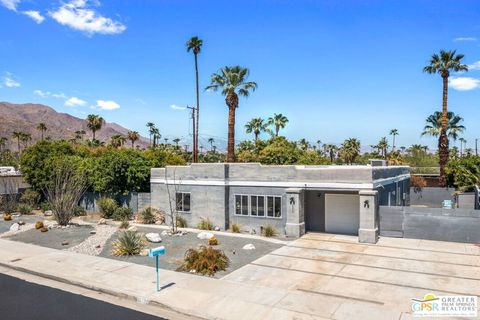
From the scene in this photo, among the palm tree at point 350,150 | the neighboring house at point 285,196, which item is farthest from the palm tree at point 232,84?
the palm tree at point 350,150

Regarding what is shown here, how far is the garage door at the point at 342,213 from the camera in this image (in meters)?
24.1

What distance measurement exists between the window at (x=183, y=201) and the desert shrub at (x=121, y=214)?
526 centimetres

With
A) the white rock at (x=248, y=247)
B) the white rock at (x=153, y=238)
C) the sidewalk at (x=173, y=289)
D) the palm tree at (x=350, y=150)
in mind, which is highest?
the palm tree at (x=350, y=150)

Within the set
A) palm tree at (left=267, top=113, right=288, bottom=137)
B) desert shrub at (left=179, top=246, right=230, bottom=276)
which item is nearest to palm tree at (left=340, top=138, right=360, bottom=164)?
palm tree at (left=267, top=113, right=288, bottom=137)

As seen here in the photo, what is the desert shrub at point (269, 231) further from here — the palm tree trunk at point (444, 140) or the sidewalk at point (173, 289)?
the palm tree trunk at point (444, 140)

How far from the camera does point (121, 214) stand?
30.7 meters

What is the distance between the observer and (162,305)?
12602mm

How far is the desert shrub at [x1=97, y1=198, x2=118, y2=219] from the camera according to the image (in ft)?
103

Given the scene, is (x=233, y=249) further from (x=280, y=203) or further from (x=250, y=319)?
(x=250, y=319)

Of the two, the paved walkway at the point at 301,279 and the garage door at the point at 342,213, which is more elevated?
the garage door at the point at 342,213

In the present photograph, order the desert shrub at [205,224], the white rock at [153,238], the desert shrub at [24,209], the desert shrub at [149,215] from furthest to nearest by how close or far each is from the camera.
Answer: the desert shrub at [24,209] → the desert shrub at [149,215] → the desert shrub at [205,224] → the white rock at [153,238]

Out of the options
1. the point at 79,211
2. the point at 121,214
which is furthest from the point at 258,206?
the point at 79,211

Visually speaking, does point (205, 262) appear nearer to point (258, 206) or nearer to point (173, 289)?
point (173, 289)

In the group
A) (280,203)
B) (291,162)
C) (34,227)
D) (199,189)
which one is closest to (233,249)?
(280,203)
